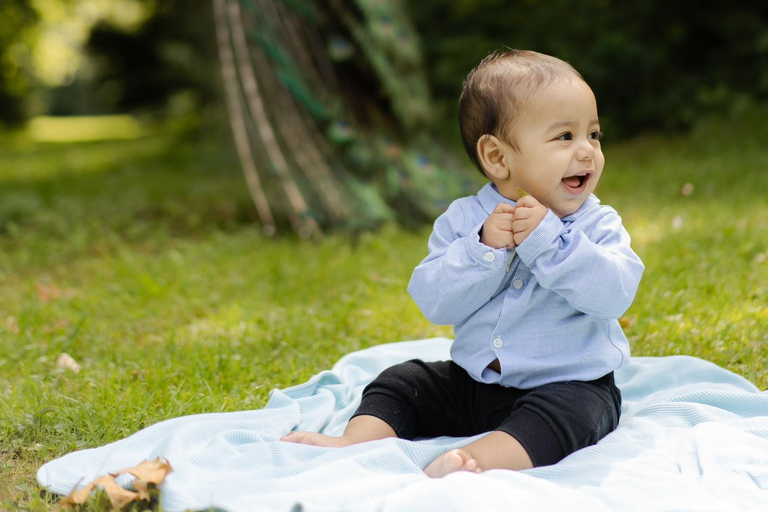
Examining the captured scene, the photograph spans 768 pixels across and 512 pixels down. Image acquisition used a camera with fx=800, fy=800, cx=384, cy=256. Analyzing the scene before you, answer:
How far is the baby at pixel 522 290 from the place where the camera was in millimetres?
1990

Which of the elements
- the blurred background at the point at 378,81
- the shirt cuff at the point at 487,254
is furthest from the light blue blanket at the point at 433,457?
the blurred background at the point at 378,81

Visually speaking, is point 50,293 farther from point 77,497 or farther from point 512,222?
point 512,222

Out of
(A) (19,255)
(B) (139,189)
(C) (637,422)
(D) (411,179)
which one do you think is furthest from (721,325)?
(B) (139,189)

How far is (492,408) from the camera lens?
2.20 m

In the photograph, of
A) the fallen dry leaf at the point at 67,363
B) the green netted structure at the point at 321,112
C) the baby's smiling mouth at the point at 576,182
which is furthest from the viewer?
the green netted structure at the point at 321,112

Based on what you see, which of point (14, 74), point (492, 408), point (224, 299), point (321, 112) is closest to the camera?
point (492, 408)

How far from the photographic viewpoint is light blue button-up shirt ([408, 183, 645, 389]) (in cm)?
199

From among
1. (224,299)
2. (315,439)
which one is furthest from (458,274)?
(224,299)

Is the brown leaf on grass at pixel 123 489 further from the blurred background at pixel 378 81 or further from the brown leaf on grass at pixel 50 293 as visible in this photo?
the blurred background at pixel 378 81

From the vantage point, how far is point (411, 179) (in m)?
5.35

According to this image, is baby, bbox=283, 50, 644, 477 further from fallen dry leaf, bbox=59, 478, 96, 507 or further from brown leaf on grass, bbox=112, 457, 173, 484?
fallen dry leaf, bbox=59, 478, 96, 507

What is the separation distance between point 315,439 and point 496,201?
817 millimetres

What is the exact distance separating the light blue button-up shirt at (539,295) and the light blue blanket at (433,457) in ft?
0.76

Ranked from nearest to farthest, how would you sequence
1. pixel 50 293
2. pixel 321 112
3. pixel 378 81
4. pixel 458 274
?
pixel 458 274 < pixel 50 293 < pixel 321 112 < pixel 378 81
